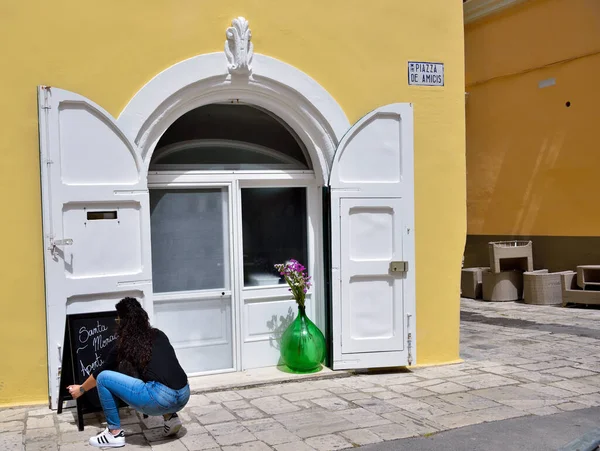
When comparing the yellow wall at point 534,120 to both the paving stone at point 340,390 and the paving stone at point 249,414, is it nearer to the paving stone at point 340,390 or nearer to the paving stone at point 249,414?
the paving stone at point 340,390

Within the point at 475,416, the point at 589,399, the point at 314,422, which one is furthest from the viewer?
the point at 589,399

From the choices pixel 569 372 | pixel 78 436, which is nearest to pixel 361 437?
pixel 78 436

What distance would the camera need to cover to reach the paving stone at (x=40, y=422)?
5090 mm

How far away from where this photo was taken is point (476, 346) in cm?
802

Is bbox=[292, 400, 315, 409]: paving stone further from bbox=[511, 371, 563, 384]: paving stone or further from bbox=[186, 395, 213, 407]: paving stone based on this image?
bbox=[511, 371, 563, 384]: paving stone

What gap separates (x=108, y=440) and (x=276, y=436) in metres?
1.18

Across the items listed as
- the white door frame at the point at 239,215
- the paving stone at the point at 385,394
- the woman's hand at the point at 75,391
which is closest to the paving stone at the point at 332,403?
the paving stone at the point at 385,394

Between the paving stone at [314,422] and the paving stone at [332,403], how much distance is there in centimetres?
11

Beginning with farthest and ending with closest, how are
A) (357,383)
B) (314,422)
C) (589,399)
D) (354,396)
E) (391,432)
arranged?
(357,383)
(354,396)
(589,399)
(314,422)
(391,432)

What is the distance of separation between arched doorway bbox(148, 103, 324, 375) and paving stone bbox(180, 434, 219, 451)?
156cm

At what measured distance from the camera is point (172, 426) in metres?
4.82

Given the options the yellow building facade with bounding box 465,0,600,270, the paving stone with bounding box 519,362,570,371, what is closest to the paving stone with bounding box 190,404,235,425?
the paving stone with bounding box 519,362,570,371

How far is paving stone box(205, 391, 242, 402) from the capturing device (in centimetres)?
580

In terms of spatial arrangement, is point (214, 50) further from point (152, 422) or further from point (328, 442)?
point (328, 442)
